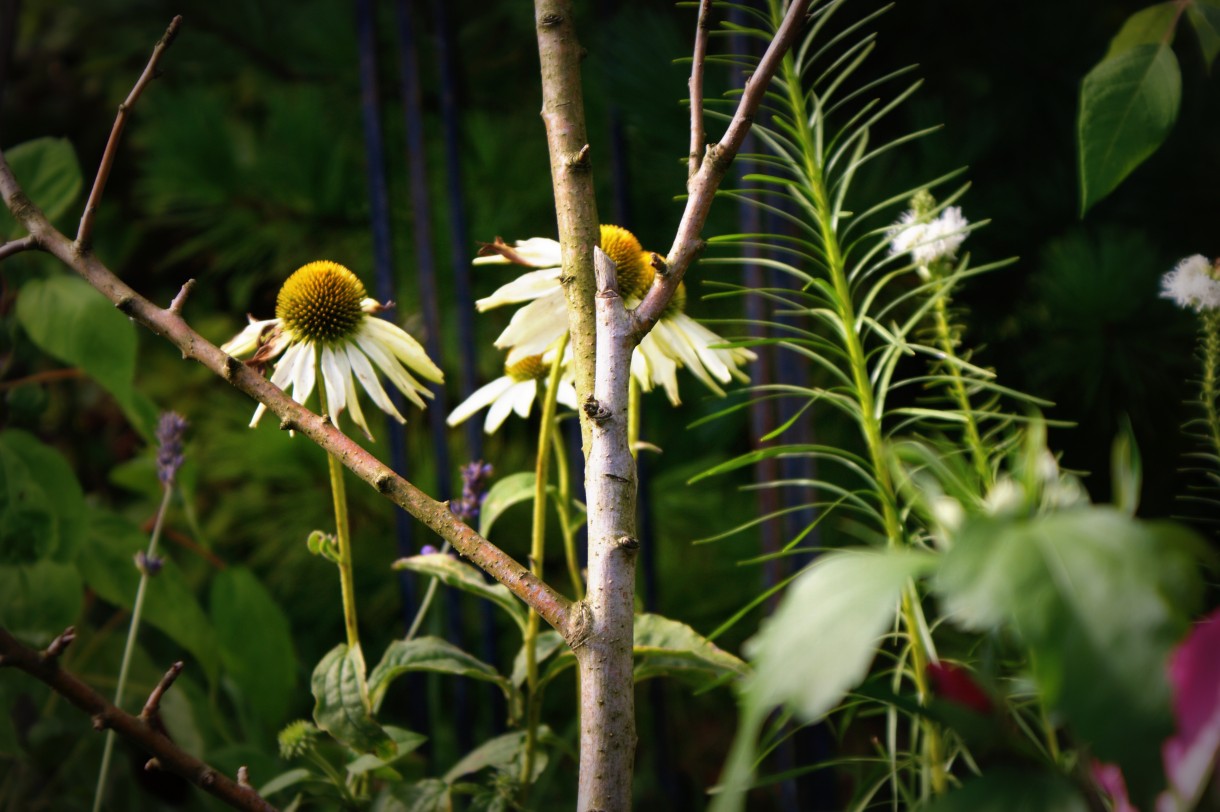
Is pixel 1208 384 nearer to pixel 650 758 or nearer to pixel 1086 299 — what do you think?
pixel 1086 299

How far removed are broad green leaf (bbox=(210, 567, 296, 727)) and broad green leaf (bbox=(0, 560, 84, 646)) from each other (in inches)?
4.2

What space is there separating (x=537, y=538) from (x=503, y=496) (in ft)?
0.29

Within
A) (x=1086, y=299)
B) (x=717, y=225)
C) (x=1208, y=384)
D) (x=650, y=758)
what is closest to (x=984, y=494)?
(x=1208, y=384)

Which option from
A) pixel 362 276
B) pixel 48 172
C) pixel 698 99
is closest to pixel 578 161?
pixel 698 99

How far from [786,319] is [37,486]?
24.1 inches

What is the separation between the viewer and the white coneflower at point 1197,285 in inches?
19.9

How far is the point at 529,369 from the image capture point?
0.62 metres

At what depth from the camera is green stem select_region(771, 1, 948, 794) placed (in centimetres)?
44

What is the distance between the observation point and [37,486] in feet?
2.27

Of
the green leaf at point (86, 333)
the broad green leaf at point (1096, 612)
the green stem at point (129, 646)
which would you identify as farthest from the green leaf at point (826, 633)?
the green leaf at point (86, 333)

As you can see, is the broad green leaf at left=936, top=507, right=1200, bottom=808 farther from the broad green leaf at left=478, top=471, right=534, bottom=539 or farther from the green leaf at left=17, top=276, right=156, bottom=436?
the green leaf at left=17, top=276, right=156, bottom=436

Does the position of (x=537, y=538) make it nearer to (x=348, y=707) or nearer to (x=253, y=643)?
(x=348, y=707)

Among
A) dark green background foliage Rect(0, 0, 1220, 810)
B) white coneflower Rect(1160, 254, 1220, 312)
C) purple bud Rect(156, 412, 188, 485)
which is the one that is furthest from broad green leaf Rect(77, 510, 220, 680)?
white coneflower Rect(1160, 254, 1220, 312)

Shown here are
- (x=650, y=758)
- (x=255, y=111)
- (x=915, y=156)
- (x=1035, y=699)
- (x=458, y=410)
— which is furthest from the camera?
(x=255, y=111)
